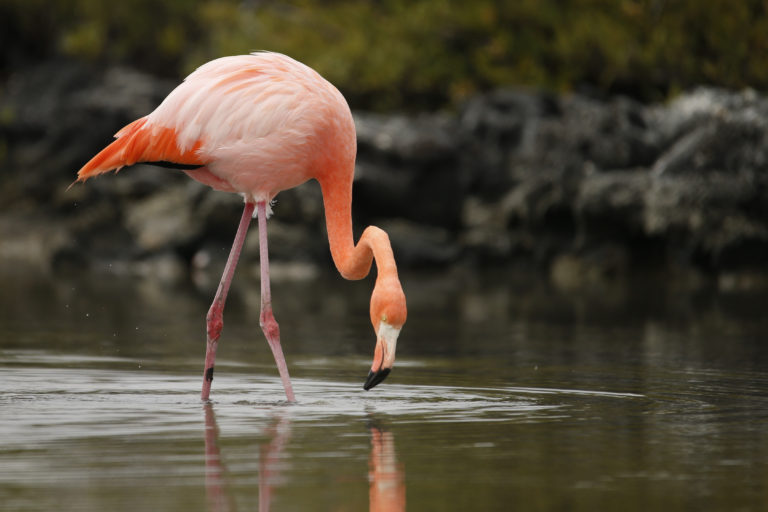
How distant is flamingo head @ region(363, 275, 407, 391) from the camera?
5.91 meters

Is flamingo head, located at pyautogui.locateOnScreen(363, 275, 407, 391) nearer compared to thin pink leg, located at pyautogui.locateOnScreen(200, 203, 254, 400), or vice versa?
flamingo head, located at pyautogui.locateOnScreen(363, 275, 407, 391)

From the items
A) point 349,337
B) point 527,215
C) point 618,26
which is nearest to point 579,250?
point 527,215

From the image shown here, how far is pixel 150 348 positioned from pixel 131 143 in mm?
2649

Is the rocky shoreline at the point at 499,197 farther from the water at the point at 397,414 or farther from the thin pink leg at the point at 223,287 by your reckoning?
the thin pink leg at the point at 223,287

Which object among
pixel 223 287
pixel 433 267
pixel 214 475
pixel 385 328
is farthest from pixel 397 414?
pixel 433 267

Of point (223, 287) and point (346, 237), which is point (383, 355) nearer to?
point (346, 237)

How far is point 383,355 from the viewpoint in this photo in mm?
5926

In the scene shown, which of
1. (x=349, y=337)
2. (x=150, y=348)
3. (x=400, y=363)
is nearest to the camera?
(x=400, y=363)

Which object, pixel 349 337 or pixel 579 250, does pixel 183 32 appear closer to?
pixel 579 250

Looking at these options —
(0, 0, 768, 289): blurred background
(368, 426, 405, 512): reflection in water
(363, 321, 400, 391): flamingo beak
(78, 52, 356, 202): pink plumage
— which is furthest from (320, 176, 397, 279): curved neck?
(0, 0, 768, 289): blurred background

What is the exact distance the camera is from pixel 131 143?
275 inches

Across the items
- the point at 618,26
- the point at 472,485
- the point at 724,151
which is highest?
the point at 618,26

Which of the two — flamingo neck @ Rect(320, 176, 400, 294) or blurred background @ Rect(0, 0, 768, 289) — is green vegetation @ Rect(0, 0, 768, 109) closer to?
blurred background @ Rect(0, 0, 768, 289)

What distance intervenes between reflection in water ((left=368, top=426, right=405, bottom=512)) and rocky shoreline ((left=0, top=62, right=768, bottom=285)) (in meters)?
11.3
